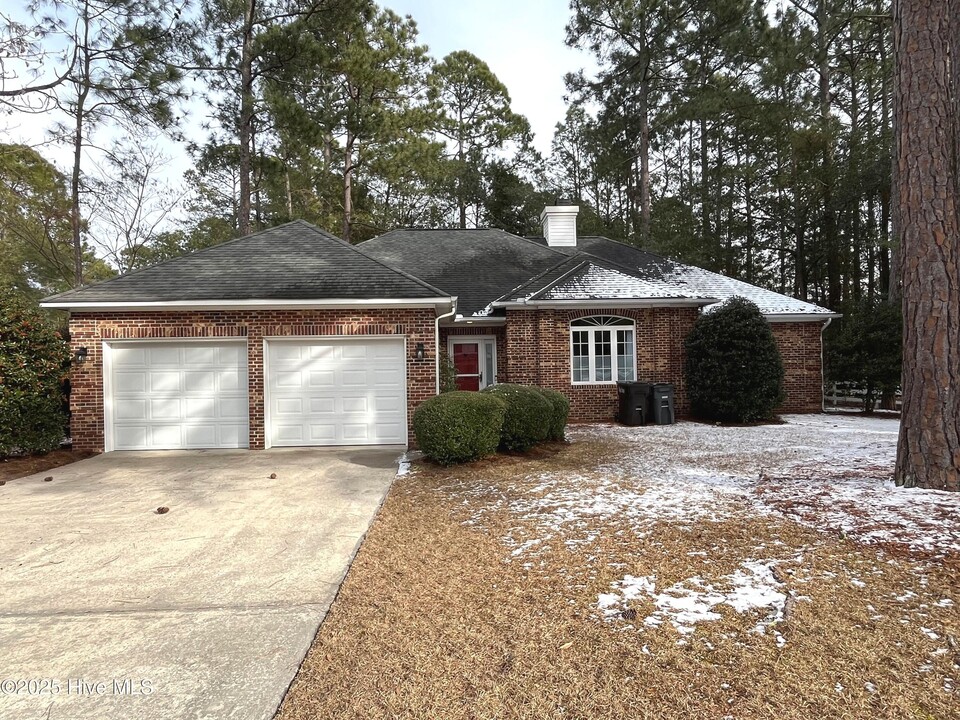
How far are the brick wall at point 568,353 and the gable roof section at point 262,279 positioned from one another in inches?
144

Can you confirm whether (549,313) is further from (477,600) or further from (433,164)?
(433,164)

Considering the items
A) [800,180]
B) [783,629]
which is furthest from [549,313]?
[800,180]

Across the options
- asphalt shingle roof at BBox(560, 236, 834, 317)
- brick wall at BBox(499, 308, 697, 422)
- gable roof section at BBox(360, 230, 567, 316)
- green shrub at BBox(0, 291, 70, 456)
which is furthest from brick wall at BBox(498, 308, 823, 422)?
green shrub at BBox(0, 291, 70, 456)

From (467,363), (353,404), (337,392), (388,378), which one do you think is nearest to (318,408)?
(337,392)

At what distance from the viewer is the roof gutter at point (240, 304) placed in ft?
28.0

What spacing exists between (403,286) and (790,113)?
786 inches

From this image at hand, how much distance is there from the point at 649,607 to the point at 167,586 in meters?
3.21

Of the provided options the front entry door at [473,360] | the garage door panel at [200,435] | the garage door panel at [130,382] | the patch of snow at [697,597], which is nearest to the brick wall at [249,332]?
the garage door panel at [130,382]

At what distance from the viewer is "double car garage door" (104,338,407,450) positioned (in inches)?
350

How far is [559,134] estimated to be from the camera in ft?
97.7

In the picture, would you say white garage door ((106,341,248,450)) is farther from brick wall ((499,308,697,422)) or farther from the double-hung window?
the double-hung window

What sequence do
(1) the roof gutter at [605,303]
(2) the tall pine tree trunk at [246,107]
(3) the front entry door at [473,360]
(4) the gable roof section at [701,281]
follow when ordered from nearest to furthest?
(1) the roof gutter at [605,303] < (3) the front entry door at [473,360] < (4) the gable roof section at [701,281] < (2) the tall pine tree trunk at [246,107]

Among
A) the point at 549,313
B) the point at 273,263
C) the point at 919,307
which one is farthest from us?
the point at 549,313

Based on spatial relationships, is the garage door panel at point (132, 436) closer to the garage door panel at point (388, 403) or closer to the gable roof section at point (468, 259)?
the garage door panel at point (388, 403)
